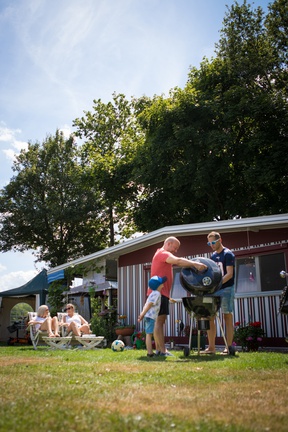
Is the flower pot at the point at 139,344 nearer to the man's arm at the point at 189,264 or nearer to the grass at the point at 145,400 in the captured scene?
the man's arm at the point at 189,264

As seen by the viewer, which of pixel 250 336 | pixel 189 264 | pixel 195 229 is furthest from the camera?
pixel 195 229

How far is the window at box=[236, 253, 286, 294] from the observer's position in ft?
31.8

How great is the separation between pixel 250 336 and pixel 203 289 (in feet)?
10.2

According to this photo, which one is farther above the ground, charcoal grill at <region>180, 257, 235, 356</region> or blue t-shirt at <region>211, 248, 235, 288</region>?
blue t-shirt at <region>211, 248, 235, 288</region>

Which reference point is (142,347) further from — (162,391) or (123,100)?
(123,100)

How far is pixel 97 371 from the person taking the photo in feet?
14.9

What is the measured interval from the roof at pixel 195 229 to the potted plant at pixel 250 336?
2.05 meters

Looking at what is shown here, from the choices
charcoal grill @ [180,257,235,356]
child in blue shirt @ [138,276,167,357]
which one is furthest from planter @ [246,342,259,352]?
child in blue shirt @ [138,276,167,357]

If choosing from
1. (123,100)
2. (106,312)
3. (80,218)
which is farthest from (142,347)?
(123,100)

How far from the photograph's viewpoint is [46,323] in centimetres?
1040

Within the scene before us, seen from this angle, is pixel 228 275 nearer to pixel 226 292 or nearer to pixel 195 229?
pixel 226 292

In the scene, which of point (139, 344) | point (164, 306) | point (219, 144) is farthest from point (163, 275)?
point (219, 144)

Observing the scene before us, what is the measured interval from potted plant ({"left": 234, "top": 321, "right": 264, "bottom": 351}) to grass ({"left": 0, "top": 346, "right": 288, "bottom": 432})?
4.26 metres

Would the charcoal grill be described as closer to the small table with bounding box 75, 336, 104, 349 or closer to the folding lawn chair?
the small table with bounding box 75, 336, 104, 349
